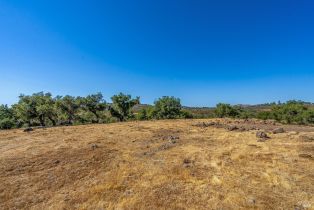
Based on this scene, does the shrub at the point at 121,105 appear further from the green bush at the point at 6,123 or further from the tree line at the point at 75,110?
the green bush at the point at 6,123

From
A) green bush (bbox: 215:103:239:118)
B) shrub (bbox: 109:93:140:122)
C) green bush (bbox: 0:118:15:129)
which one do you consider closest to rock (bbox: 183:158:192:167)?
shrub (bbox: 109:93:140:122)

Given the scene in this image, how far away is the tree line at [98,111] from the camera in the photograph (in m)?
41.7

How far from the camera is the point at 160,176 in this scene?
37.8 feet

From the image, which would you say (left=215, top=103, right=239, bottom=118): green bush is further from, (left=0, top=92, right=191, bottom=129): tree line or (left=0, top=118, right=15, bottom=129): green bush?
(left=0, top=118, right=15, bottom=129): green bush

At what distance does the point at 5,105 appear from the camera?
4841cm

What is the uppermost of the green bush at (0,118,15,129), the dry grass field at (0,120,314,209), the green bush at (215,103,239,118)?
the green bush at (215,103,239,118)

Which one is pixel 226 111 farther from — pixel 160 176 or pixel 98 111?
pixel 160 176

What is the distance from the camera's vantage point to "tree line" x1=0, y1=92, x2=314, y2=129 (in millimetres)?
41697

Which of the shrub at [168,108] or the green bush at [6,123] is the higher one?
the shrub at [168,108]

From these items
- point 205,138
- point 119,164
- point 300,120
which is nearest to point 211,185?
point 119,164

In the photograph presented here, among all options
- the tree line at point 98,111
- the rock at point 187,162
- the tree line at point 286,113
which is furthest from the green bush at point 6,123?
the tree line at point 286,113

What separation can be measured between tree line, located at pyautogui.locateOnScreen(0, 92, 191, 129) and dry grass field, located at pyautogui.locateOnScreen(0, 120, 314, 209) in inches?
1085

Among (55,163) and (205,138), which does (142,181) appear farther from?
(205,138)

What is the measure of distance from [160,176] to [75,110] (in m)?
41.0
